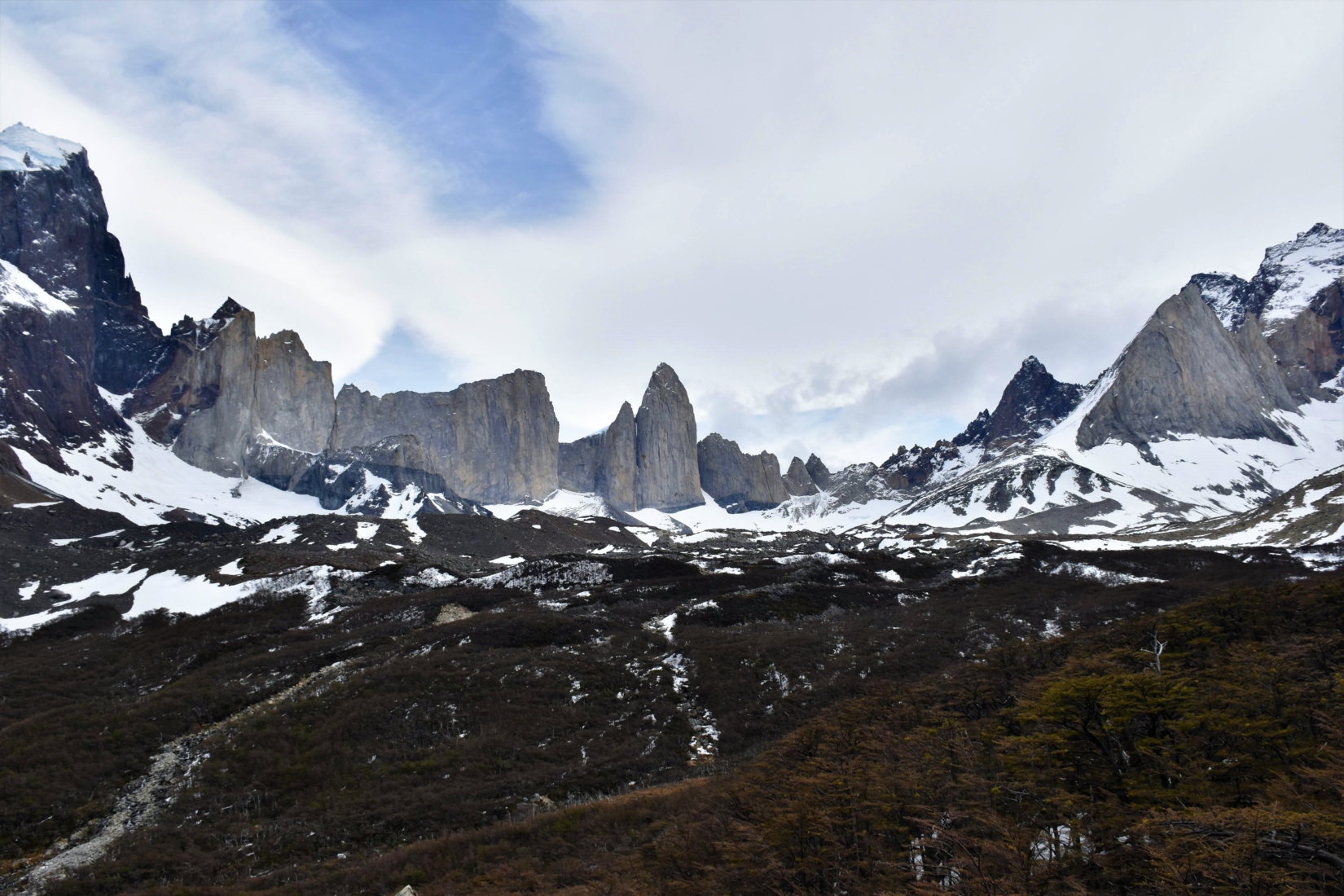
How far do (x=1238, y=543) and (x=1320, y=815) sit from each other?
139m

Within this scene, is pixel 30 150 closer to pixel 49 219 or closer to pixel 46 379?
pixel 49 219

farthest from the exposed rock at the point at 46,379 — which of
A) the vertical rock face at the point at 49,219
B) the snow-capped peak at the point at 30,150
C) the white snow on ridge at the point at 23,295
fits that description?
the snow-capped peak at the point at 30,150

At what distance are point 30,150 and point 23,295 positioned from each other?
50937 mm

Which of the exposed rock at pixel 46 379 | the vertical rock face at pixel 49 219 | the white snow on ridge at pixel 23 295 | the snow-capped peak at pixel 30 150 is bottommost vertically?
the exposed rock at pixel 46 379

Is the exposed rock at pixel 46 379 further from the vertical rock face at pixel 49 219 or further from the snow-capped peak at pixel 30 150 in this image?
the snow-capped peak at pixel 30 150

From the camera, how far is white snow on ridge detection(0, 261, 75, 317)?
16812 cm

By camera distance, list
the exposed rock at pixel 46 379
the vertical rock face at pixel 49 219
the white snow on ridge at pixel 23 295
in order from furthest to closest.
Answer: the vertical rock face at pixel 49 219 < the white snow on ridge at pixel 23 295 < the exposed rock at pixel 46 379

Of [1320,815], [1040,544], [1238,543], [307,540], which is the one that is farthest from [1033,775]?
[1238,543]

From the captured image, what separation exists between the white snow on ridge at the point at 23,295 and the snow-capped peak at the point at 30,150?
30.0 m

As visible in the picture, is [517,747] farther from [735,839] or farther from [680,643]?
[735,839]

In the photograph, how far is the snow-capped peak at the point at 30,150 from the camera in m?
Answer: 186

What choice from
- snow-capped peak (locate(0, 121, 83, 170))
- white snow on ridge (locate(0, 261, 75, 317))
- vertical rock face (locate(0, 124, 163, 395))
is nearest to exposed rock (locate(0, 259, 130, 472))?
white snow on ridge (locate(0, 261, 75, 317))

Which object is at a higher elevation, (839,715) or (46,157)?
(46,157)

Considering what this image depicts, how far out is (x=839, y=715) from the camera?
23359 mm
